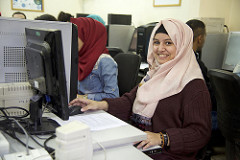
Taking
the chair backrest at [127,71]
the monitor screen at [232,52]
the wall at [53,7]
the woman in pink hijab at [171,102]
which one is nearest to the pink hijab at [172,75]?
the woman in pink hijab at [171,102]

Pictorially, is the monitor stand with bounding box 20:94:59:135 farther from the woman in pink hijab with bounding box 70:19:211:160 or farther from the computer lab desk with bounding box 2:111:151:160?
the woman in pink hijab with bounding box 70:19:211:160

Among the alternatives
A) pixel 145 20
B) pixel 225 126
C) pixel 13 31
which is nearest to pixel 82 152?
pixel 13 31

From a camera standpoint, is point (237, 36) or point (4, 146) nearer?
point (4, 146)

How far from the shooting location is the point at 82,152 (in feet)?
2.12

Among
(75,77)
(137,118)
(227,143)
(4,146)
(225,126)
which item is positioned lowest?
(227,143)

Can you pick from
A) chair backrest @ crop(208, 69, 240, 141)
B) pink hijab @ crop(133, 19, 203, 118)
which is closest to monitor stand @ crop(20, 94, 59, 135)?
pink hijab @ crop(133, 19, 203, 118)

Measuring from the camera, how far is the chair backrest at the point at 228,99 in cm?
150

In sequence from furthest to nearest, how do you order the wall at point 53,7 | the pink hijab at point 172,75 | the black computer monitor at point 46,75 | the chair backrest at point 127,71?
the wall at point 53,7 → the chair backrest at point 127,71 → the pink hijab at point 172,75 → the black computer monitor at point 46,75

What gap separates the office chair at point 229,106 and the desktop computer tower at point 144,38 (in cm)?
189

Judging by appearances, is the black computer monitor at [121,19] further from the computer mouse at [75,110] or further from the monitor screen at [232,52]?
the computer mouse at [75,110]

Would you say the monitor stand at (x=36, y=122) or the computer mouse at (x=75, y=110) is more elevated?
the monitor stand at (x=36, y=122)

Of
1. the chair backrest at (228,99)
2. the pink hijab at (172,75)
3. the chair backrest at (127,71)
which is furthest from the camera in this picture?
the chair backrest at (127,71)

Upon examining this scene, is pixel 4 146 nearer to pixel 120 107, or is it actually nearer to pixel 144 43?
pixel 120 107

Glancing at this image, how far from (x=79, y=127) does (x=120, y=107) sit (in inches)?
33.2
